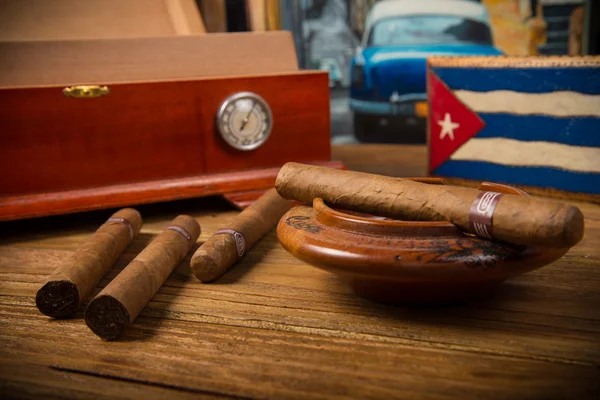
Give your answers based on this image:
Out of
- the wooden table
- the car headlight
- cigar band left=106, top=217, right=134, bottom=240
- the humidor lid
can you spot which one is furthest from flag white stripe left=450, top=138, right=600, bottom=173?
cigar band left=106, top=217, right=134, bottom=240

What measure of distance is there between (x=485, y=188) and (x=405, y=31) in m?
1.86

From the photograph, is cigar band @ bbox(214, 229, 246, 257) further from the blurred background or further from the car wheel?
the car wheel

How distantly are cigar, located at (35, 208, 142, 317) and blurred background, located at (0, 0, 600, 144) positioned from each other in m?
1.39

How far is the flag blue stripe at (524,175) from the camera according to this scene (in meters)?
1.99

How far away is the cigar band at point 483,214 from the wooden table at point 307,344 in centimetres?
20

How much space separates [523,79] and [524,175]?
35cm

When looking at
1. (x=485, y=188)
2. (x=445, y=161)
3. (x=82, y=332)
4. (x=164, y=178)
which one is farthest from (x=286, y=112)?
(x=82, y=332)

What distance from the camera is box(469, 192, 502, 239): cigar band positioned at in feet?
3.48

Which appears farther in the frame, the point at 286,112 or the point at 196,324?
the point at 286,112

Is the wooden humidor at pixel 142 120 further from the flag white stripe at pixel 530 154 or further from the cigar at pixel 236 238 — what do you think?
the flag white stripe at pixel 530 154

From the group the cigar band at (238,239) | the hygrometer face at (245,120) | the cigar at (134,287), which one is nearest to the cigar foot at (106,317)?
the cigar at (134,287)

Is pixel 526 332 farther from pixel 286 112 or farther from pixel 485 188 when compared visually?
pixel 286 112

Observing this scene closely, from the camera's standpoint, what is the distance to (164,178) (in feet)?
6.54

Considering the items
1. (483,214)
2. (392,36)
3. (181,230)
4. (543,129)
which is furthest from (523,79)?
(181,230)
